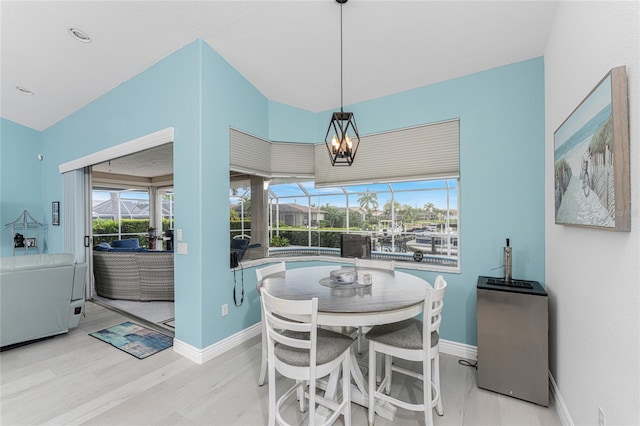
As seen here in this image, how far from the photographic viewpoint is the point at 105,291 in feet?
15.6

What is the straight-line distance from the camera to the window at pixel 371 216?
4.61 meters

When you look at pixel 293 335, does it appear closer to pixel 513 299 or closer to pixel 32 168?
pixel 513 299

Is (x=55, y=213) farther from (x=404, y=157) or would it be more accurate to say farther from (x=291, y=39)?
(x=404, y=157)

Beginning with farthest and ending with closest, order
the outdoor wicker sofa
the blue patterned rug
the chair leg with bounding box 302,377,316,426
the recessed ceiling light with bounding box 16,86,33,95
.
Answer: the outdoor wicker sofa, the recessed ceiling light with bounding box 16,86,33,95, the blue patterned rug, the chair leg with bounding box 302,377,316,426

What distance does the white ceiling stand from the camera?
2.25 meters

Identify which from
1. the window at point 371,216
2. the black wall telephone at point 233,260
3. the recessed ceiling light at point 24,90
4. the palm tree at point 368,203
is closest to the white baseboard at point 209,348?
the black wall telephone at point 233,260

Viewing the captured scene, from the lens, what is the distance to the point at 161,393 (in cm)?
223

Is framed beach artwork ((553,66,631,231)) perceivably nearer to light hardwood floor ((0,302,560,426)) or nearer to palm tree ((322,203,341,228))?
light hardwood floor ((0,302,560,426))

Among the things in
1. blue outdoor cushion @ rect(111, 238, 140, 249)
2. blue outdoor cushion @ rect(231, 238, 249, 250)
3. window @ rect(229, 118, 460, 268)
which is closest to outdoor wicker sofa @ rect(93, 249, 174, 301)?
blue outdoor cushion @ rect(231, 238, 249, 250)

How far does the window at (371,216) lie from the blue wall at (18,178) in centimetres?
438

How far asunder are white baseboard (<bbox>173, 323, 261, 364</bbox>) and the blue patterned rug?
261mm

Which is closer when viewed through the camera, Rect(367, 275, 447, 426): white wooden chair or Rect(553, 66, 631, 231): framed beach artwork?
Rect(553, 66, 631, 231): framed beach artwork

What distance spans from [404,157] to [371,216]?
238 centimetres

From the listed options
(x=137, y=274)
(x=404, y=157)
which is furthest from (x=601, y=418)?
(x=137, y=274)
